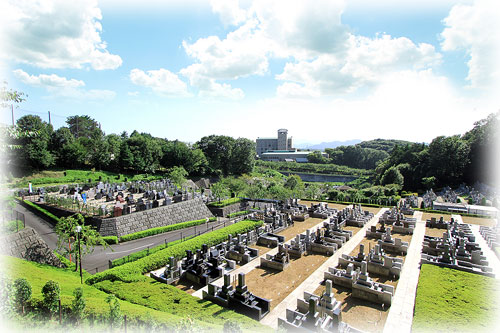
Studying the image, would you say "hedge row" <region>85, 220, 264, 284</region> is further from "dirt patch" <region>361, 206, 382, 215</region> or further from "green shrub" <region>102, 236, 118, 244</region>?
"dirt patch" <region>361, 206, 382, 215</region>

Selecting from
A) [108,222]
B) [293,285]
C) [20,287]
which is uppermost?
[20,287]

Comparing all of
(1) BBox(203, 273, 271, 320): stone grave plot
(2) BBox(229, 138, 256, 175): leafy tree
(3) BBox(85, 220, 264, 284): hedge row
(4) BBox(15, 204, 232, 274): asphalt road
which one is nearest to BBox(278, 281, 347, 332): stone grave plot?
(1) BBox(203, 273, 271, 320): stone grave plot

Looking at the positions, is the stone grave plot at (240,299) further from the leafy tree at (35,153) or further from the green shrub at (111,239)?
the leafy tree at (35,153)

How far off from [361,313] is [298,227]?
50.2 ft

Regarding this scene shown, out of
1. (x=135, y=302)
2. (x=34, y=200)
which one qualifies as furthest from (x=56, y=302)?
(x=34, y=200)

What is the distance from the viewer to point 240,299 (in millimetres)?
13414

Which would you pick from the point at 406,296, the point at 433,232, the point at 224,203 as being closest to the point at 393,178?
the point at 433,232

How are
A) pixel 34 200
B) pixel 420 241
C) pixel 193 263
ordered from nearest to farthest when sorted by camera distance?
pixel 193 263 → pixel 420 241 → pixel 34 200

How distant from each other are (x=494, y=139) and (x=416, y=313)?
5957cm

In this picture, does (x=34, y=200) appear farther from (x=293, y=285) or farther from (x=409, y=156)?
(x=409, y=156)

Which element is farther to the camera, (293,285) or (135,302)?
(293,285)

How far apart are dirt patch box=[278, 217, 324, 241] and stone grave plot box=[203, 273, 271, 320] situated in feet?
37.5

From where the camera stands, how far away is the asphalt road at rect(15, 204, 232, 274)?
18.7m

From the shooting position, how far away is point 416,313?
11.9 meters
